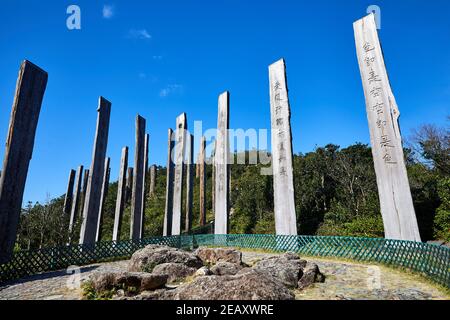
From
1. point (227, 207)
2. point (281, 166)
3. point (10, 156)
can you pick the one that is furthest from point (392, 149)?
point (10, 156)

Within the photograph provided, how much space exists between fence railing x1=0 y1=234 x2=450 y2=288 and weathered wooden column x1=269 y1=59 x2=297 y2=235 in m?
0.72

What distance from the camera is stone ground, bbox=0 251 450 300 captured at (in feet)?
16.3

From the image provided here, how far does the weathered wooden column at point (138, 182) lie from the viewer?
13047mm

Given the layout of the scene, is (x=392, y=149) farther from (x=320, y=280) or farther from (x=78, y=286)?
(x=78, y=286)

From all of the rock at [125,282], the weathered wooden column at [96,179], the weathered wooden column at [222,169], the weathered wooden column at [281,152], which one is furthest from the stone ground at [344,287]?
the weathered wooden column at [222,169]

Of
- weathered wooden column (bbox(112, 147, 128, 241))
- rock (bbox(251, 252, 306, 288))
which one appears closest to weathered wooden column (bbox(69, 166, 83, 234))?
weathered wooden column (bbox(112, 147, 128, 241))

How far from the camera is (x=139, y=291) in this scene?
527 centimetres

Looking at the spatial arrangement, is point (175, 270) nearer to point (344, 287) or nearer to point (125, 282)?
point (125, 282)

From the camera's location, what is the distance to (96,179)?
10250mm

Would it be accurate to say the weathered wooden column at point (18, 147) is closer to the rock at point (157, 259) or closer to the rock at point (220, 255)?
the rock at point (157, 259)

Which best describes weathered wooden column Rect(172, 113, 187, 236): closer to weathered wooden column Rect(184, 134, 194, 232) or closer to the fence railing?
weathered wooden column Rect(184, 134, 194, 232)

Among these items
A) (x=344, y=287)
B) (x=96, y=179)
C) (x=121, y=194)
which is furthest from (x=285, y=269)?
(x=121, y=194)

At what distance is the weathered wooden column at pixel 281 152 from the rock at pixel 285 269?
407cm
